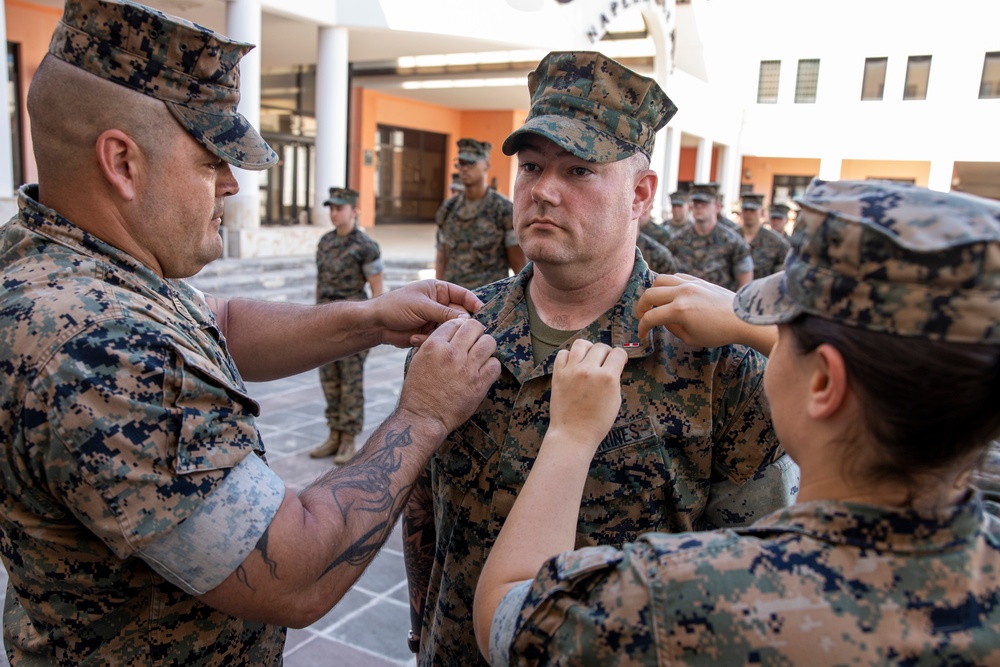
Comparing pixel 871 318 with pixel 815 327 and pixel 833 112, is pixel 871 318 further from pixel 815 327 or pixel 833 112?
pixel 833 112

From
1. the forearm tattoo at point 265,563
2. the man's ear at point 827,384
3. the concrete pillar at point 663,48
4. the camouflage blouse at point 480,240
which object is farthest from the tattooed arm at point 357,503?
the concrete pillar at point 663,48

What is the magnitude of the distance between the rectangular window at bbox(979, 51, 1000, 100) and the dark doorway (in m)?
16.9

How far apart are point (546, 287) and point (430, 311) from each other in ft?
1.18

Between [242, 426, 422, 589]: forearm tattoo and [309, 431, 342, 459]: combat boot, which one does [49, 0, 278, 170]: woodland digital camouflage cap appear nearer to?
[242, 426, 422, 589]: forearm tattoo

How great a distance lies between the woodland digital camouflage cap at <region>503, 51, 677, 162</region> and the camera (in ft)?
6.14

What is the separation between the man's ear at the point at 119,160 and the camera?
1.48 meters

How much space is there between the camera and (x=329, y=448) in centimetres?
578

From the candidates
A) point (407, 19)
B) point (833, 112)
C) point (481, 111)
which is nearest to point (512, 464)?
point (407, 19)

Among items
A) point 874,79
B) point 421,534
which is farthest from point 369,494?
point 874,79

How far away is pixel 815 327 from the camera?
1047 mm

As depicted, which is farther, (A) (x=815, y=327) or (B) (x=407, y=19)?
(B) (x=407, y=19)

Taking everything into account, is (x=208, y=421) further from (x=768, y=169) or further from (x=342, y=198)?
(x=768, y=169)

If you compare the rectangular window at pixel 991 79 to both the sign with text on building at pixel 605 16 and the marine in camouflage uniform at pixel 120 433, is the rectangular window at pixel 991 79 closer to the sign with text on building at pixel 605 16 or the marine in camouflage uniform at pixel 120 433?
the sign with text on building at pixel 605 16

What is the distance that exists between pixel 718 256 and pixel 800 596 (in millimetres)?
8172
